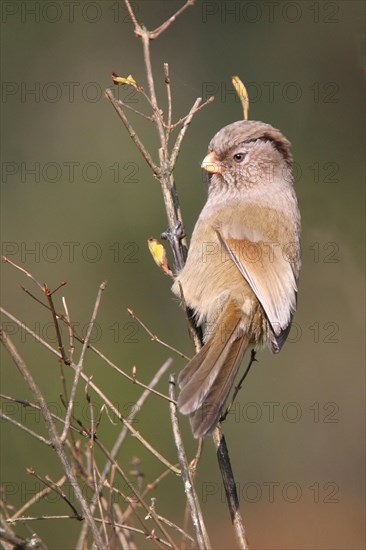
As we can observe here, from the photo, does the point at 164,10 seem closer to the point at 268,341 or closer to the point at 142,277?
the point at 142,277

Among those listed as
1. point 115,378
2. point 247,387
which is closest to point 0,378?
point 115,378

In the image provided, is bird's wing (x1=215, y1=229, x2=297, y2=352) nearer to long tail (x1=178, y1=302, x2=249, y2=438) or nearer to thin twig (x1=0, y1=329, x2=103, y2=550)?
long tail (x1=178, y1=302, x2=249, y2=438)

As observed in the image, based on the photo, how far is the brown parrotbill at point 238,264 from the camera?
141 inches

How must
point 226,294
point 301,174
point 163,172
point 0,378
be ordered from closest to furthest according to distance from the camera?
point 163,172 < point 226,294 < point 0,378 < point 301,174

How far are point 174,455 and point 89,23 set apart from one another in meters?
4.79

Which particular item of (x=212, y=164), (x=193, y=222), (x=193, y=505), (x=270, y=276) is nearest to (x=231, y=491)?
(x=193, y=505)

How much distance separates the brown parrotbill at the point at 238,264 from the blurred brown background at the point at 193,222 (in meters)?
2.51

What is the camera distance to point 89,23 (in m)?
9.18

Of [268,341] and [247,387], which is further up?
[268,341]

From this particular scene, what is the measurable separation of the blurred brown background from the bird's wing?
113 inches

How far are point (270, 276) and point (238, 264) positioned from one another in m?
0.15

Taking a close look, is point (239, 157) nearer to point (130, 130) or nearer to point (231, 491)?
point (130, 130)

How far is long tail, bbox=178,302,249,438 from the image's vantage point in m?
3.33

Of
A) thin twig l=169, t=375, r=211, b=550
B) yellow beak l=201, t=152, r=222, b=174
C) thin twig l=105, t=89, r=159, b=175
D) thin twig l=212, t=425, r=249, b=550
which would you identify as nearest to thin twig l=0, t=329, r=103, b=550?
thin twig l=169, t=375, r=211, b=550
